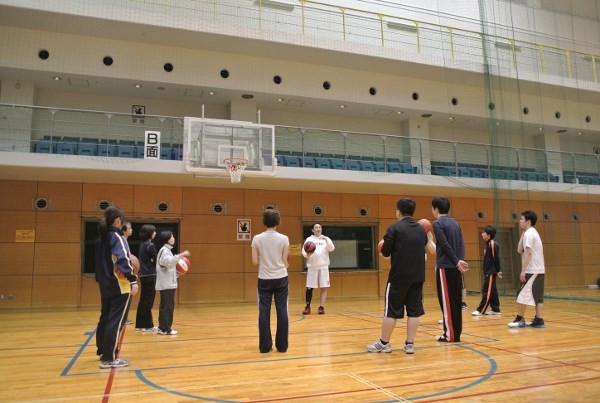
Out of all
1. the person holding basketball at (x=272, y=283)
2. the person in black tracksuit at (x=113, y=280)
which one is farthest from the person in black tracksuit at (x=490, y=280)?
the person in black tracksuit at (x=113, y=280)

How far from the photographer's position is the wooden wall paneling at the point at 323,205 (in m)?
12.6

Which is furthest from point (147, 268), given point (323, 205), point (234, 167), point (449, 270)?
point (323, 205)

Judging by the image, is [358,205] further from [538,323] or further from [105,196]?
[538,323]

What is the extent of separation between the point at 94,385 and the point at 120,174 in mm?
7320

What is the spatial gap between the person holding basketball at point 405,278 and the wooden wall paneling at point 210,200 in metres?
7.94

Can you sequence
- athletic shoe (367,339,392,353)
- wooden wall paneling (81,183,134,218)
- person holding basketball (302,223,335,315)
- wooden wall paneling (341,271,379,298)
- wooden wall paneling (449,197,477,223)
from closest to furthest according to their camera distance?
athletic shoe (367,339,392,353) < person holding basketball (302,223,335,315) < wooden wall paneling (81,183,134,218) < wooden wall paneling (341,271,379,298) < wooden wall paneling (449,197,477,223)

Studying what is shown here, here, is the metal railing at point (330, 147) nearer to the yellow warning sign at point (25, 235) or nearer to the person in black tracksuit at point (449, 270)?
the yellow warning sign at point (25, 235)

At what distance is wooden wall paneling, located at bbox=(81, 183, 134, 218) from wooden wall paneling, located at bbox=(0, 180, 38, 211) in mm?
1103

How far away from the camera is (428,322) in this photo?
686cm

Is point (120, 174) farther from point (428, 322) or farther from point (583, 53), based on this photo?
point (583, 53)

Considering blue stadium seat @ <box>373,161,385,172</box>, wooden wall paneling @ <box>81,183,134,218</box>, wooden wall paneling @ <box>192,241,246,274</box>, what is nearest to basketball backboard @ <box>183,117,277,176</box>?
wooden wall paneling @ <box>81,183,134,218</box>

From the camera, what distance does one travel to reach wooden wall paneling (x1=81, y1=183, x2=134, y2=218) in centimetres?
1086

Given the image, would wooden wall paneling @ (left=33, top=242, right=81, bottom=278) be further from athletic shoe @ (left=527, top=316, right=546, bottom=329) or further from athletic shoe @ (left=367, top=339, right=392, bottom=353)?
athletic shoe @ (left=527, top=316, right=546, bottom=329)

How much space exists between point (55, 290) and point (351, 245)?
7750 mm
